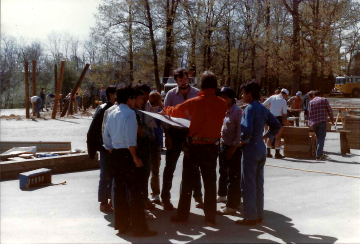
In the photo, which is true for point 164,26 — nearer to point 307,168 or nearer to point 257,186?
point 307,168

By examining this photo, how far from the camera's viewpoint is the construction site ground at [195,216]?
5094 mm

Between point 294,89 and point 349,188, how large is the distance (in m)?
23.3

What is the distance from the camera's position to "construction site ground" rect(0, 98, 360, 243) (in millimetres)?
5094

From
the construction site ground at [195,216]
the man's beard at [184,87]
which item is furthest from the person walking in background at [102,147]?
the man's beard at [184,87]

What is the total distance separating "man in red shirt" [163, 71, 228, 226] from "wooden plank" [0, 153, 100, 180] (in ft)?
14.1

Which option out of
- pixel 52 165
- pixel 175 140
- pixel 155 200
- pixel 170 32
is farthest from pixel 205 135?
pixel 170 32

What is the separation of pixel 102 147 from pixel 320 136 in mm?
7713

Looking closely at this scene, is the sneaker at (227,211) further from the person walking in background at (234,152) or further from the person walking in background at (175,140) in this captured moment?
the person walking in background at (175,140)

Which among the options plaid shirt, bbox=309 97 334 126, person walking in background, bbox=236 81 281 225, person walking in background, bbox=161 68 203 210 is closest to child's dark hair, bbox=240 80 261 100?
person walking in background, bbox=236 81 281 225

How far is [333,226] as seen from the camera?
5.61 metres

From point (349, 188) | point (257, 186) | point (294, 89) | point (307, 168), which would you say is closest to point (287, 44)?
point (294, 89)

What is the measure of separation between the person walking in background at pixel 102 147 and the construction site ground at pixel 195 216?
0.21 m

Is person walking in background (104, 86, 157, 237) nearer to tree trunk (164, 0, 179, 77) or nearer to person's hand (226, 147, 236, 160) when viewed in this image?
person's hand (226, 147, 236, 160)

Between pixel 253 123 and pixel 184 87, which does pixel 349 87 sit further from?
pixel 253 123
